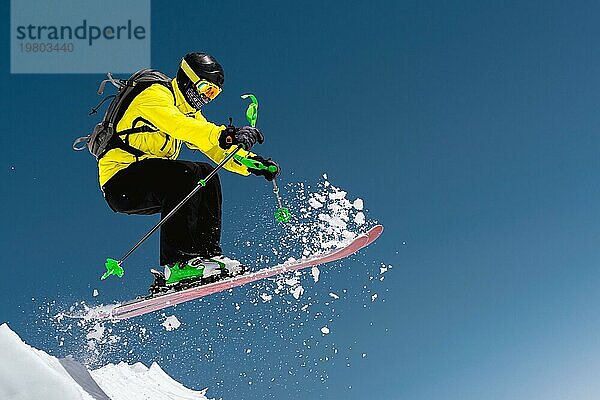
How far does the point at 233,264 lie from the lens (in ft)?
24.2

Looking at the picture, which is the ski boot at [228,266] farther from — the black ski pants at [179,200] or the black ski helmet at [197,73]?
the black ski helmet at [197,73]

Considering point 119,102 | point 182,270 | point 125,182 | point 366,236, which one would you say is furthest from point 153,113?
point 366,236

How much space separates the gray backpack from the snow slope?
2.46 m

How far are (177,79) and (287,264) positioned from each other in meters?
2.67

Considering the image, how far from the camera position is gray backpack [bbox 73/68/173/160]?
6992 millimetres

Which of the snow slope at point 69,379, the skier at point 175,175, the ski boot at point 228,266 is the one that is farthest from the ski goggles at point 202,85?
the snow slope at point 69,379

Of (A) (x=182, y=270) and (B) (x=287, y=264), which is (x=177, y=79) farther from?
(B) (x=287, y=264)

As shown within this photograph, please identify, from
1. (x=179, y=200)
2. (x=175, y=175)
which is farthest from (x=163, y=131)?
(x=179, y=200)

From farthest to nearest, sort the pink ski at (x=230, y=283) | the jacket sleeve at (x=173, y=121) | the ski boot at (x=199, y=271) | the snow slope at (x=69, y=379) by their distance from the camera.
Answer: the pink ski at (x=230, y=283)
the ski boot at (x=199, y=271)
the snow slope at (x=69, y=379)
the jacket sleeve at (x=173, y=121)

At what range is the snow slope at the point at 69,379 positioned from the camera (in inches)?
279

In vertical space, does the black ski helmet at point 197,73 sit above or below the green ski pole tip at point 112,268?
above

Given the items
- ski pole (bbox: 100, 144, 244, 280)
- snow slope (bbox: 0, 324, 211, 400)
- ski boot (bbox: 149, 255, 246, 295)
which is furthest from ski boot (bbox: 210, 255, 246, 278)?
snow slope (bbox: 0, 324, 211, 400)

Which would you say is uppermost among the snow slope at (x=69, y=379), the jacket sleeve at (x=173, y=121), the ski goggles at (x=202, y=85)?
the ski goggles at (x=202, y=85)

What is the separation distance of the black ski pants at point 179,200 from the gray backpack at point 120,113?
29 cm
